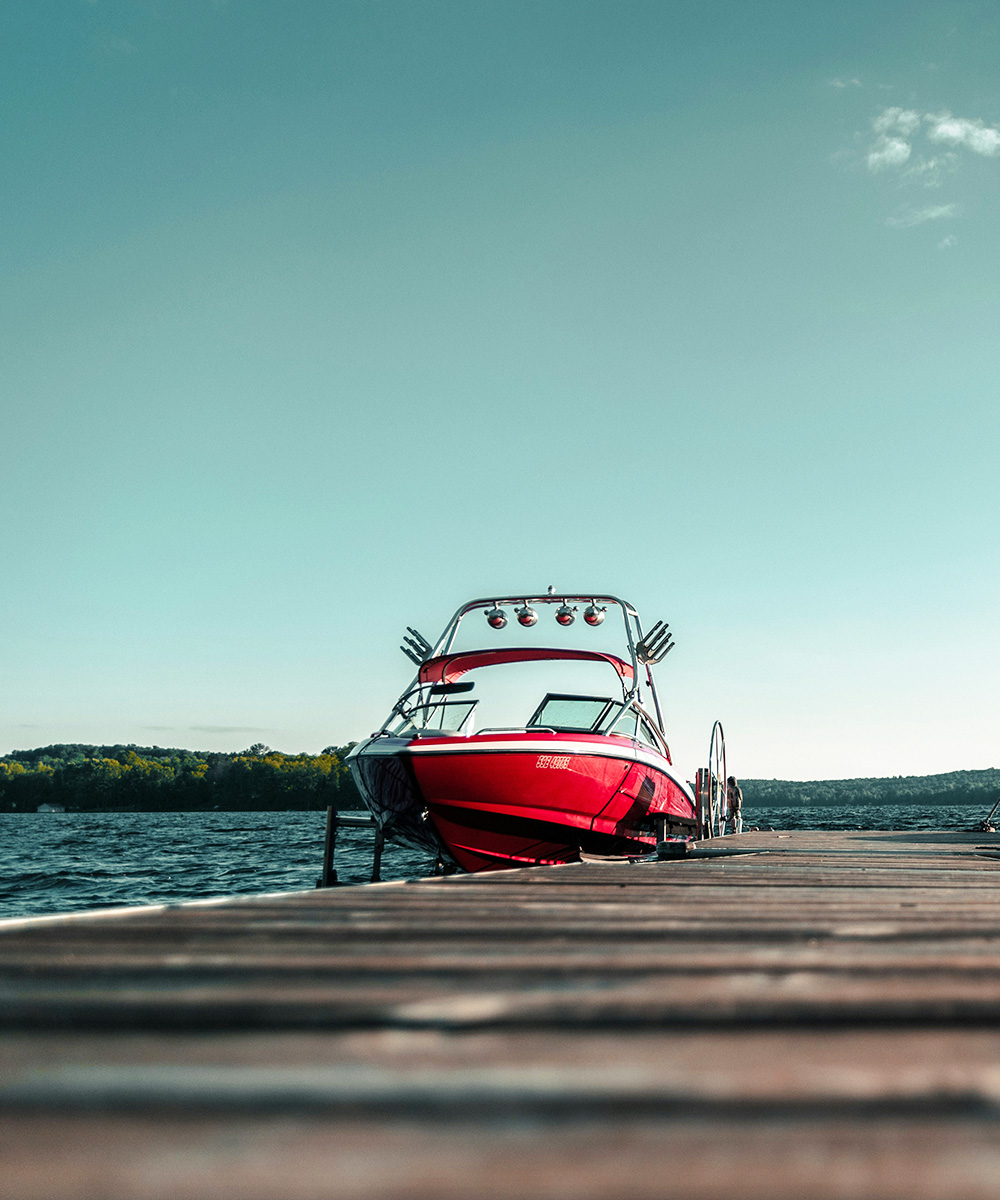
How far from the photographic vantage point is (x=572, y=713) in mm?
12430

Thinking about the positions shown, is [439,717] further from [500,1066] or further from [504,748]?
[500,1066]

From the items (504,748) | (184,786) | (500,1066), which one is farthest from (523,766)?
(184,786)

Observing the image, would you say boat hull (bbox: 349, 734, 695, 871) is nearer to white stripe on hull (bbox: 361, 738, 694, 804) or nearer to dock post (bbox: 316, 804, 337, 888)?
white stripe on hull (bbox: 361, 738, 694, 804)

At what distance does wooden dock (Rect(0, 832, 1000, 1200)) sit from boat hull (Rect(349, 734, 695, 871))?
26.3 feet

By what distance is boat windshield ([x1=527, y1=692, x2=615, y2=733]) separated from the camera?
12.3m

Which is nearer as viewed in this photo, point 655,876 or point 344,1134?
point 344,1134

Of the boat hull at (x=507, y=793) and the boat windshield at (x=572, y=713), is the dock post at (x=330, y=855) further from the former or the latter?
the boat windshield at (x=572, y=713)

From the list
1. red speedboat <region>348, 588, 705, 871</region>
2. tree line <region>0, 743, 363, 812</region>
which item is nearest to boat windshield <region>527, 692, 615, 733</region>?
red speedboat <region>348, 588, 705, 871</region>

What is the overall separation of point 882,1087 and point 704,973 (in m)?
0.82

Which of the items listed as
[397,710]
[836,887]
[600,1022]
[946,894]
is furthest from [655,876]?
[397,710]

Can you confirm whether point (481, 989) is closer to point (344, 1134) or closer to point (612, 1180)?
point (344, 1134)

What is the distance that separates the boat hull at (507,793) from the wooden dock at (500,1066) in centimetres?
800

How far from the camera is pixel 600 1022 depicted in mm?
1516

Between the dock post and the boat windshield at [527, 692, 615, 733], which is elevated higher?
the boat windshield at [527, 692, 615, 733]
